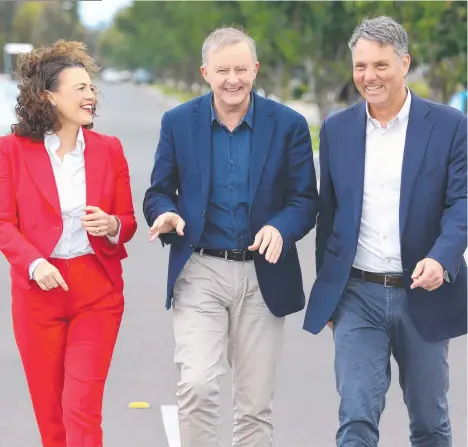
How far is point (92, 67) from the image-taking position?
5.32 m

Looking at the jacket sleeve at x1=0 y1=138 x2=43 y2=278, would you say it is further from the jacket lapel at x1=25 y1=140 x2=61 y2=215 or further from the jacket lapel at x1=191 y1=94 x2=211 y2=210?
the jacket lapel at x1=191 y1=94 x2=211 y2=210

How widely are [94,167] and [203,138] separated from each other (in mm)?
487

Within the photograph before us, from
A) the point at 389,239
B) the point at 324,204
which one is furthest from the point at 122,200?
the point at 389,239

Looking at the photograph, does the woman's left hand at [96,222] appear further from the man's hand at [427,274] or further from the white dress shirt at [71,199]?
the man's hand at [427,274]

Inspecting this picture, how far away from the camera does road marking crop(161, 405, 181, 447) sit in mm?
6605

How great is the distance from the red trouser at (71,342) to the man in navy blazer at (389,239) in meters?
0.86

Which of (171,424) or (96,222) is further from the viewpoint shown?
(171,424)

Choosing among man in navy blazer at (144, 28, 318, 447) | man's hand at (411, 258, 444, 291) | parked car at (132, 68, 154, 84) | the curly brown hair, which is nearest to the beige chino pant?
man in navy blazer at (144, 28, 318, 447)

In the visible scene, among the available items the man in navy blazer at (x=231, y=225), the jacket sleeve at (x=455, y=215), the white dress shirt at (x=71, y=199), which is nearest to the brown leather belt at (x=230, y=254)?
the man in navy blazer at (x=231, y=225)

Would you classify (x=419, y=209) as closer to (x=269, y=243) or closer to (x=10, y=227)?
(x=269, y=243)

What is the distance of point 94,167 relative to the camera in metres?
5.16

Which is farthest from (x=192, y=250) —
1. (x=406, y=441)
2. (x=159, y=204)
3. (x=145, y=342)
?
(x=145, y=342)

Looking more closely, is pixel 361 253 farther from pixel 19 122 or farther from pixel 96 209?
pixel 19 122

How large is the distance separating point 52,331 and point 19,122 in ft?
2.79
